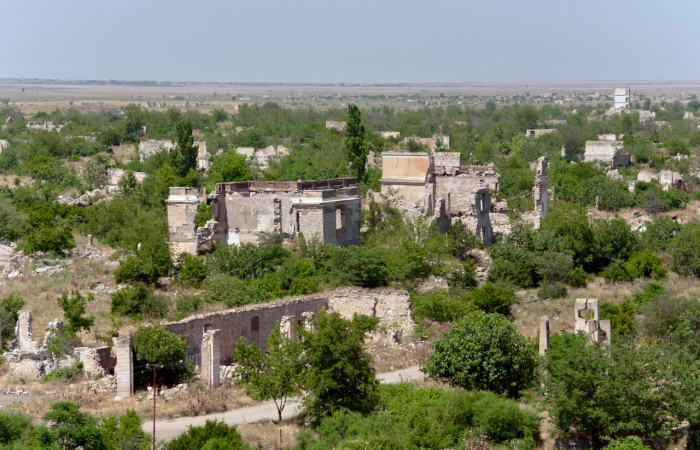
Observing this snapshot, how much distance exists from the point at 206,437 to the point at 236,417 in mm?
2189

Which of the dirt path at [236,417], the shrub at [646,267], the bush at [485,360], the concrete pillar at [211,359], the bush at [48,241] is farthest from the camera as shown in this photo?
the bush at [48,241]

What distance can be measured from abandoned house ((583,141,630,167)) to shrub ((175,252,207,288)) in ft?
129

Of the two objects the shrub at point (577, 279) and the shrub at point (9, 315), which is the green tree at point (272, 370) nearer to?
the shrub at point (9, 315)

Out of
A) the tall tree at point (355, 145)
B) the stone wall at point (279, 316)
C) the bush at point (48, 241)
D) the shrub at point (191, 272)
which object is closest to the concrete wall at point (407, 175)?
the shrub at point (191, 272)

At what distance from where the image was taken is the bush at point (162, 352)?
1764 centimetres

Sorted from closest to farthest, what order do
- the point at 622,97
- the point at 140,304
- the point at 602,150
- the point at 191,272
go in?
the point at 140,304 → the point at 191,272 → the point at 602,150 → the point at 622,97

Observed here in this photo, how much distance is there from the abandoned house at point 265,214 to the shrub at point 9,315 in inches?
A: 308

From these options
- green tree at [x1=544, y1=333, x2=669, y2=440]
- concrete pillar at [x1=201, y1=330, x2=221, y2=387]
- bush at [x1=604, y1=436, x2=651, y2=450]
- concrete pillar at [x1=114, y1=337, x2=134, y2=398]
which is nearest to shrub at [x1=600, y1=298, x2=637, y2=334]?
green tree at [x1=544, y1=333, x2=669, y2=440]

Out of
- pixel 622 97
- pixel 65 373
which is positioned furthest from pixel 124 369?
pixel 622 97

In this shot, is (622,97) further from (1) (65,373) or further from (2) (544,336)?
(1) (65,373)

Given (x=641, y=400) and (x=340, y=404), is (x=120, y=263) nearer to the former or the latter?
(x=340, y=404)

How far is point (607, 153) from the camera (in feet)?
195

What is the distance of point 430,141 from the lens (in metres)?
68.0

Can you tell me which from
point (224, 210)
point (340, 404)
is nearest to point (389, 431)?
point (340, 404)
